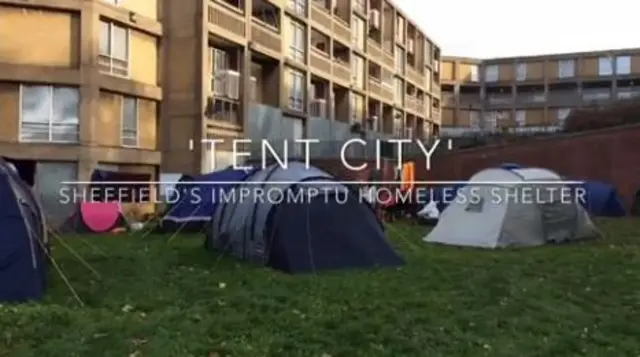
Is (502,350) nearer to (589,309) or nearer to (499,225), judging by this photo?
(589,309)

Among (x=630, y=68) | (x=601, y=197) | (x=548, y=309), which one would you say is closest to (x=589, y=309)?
(x=548, y=309)

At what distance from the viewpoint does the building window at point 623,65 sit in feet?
249

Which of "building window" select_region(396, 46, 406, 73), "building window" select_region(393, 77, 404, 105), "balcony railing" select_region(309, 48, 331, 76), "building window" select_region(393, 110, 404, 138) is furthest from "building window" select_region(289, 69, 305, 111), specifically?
"building window" select_region(396, 46, 406, 73)

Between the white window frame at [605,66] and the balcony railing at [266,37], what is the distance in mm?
53089

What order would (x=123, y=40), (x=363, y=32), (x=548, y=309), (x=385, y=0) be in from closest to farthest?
(x=548, y=309) < (x=123, y=40) < (x=363, y=32) < (x=385, y=0)

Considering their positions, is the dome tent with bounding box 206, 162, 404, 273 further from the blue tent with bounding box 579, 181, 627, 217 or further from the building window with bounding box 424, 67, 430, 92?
the building window with bounding box 424, 67, 430, 92

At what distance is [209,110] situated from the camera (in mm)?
29156

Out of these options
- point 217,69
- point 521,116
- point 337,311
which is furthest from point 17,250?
point 521,116

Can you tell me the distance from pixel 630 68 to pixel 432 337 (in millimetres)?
76440

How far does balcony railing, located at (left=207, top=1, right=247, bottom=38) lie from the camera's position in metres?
29.0

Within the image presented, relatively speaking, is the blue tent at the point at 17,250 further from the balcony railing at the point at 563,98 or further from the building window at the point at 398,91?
the balcony railing at the point at 563,98

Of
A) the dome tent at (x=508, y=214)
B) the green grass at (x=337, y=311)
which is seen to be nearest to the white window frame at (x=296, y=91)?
the dome tent at (x=508, y=214)

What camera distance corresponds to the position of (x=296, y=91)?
3775 centimetres

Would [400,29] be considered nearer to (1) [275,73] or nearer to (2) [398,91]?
(2) [398,91]
